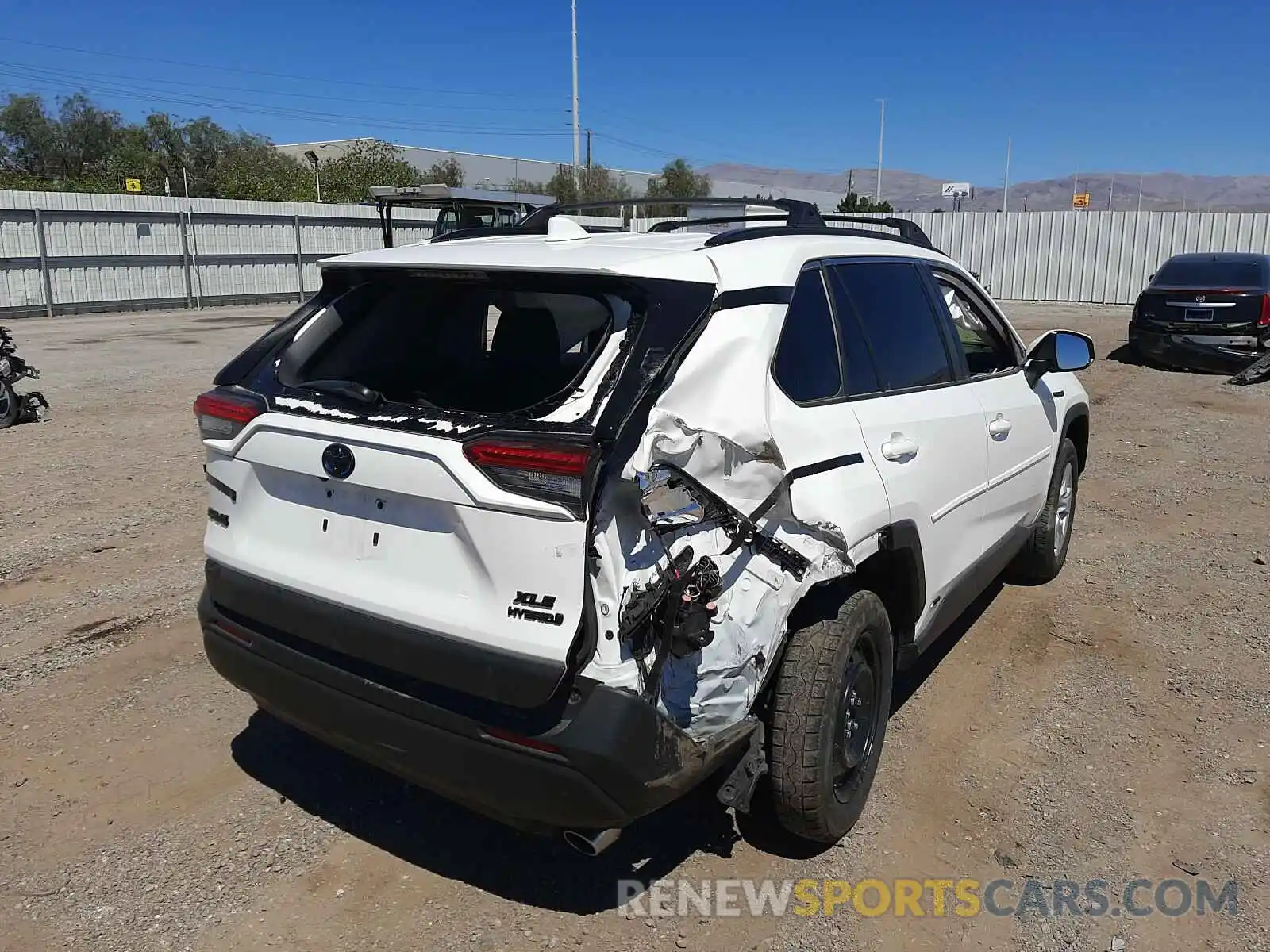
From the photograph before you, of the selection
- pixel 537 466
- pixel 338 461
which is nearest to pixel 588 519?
pixel 537 466

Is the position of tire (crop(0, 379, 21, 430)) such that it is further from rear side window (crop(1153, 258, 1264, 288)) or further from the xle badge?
rear side window (crop(1153, 258, 1264, 288))

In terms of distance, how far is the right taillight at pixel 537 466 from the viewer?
232cm

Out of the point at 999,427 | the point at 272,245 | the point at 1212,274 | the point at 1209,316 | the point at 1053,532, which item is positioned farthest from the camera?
the point at 272,245

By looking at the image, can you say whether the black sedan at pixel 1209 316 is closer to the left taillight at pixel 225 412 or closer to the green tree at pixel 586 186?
the left taillight at pixel 225 412

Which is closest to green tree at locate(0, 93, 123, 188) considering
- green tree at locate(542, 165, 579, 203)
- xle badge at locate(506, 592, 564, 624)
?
green tree at locate(542, 165, 579, 203)

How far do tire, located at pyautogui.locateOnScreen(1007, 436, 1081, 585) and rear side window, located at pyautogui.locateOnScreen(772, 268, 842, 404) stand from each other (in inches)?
96.7

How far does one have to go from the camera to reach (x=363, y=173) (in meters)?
46.4

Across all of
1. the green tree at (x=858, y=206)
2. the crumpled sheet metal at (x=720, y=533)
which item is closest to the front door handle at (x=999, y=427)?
the crumpled sheet metal at (x=720, y=533)

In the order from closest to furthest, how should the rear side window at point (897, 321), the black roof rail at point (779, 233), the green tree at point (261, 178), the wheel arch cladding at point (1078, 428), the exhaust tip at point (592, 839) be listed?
1. the exhaust tip at point (592, 839)
2. the black roof rail at point (779, 233)
3. the rear side window at point (897, 321)
4. the wheel arch cladding at point (1078, 428)
5. the green tree at point (261, 178)

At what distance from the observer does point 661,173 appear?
60375mm

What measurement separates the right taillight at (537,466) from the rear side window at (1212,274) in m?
13.9

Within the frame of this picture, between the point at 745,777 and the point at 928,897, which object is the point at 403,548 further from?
the point at 928,897

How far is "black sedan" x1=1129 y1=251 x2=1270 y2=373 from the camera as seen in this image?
1335 centimetres

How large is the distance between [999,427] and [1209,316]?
11425 millimetres
